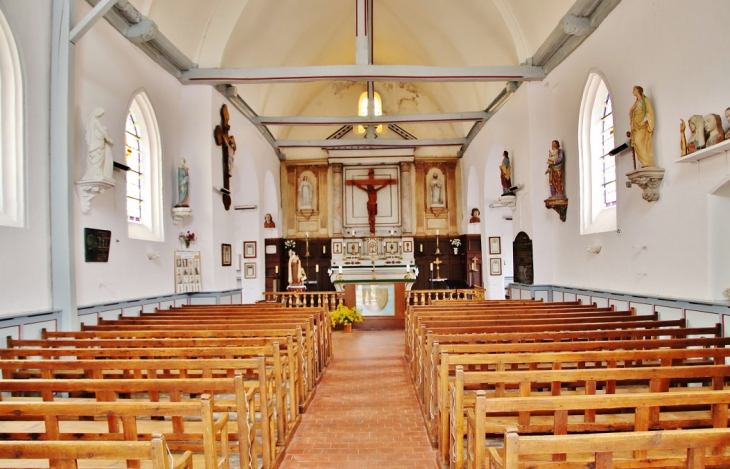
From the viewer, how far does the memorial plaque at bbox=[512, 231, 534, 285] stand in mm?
10808

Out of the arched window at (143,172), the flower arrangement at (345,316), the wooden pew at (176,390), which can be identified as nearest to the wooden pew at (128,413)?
the wooden pew at (176,390)

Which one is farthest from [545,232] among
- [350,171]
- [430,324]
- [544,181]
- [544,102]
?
[350,171]

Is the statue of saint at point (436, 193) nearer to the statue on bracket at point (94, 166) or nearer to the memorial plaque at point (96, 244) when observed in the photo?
the memorial plaque at point (96, 244)

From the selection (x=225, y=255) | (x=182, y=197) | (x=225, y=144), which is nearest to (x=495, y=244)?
(x=225, y=255)

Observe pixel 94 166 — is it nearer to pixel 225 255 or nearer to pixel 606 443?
pixel 225 255

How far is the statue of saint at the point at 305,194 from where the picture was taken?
19.4 m

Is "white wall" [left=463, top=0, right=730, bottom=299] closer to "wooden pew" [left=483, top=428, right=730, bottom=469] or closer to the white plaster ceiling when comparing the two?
the white plaster ceiling

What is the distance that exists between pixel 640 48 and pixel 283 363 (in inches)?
256

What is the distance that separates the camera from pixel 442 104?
18281mm

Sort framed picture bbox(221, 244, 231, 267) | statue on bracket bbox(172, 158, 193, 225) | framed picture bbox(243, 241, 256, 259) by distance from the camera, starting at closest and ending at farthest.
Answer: statue on bracket bbox(172, 158, 193, 225), framed picture bbox(221, 244, 231, 267), framed picture bbox(243, 241, 256, 259)

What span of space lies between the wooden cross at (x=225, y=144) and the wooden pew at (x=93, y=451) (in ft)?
31.6

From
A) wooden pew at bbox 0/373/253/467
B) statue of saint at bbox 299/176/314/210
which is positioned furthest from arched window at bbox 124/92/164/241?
statue of saint at bbox 299/176/314/210

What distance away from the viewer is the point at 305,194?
19.5 meters

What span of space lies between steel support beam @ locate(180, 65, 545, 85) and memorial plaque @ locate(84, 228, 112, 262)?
426 cm
